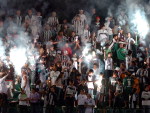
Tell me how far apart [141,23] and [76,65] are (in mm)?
5979

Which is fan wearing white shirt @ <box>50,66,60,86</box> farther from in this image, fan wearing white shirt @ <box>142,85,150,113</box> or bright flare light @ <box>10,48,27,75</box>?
fan wearing white shirt @ <box>142,85,150,113</box>

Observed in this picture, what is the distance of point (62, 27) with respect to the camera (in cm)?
2484

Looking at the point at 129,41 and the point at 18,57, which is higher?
the point at 129,41

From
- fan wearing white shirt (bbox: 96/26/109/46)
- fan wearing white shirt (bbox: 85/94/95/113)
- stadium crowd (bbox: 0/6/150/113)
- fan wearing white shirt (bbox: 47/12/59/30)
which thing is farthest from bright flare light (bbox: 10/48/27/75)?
fan wearing white shirt (bbox: 85/94/95/113)

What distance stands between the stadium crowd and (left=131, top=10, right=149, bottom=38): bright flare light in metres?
0.66

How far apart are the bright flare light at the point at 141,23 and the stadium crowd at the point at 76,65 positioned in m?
0.66

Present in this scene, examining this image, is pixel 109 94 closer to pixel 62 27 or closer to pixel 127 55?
pixel 127 55

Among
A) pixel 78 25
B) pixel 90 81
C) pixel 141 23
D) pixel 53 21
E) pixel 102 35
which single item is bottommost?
pixel 90 81

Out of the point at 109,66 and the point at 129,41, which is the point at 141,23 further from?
the point at 109,66

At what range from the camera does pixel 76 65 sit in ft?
72.7

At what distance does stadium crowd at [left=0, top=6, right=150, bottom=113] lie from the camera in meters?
18.9

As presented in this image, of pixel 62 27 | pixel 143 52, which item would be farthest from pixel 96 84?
pixel 62 27

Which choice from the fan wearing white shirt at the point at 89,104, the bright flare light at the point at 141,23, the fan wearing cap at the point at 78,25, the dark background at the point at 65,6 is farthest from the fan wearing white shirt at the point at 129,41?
the fan wearing white shirt at the point at 89,104

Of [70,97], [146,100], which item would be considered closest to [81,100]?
[70,97]
